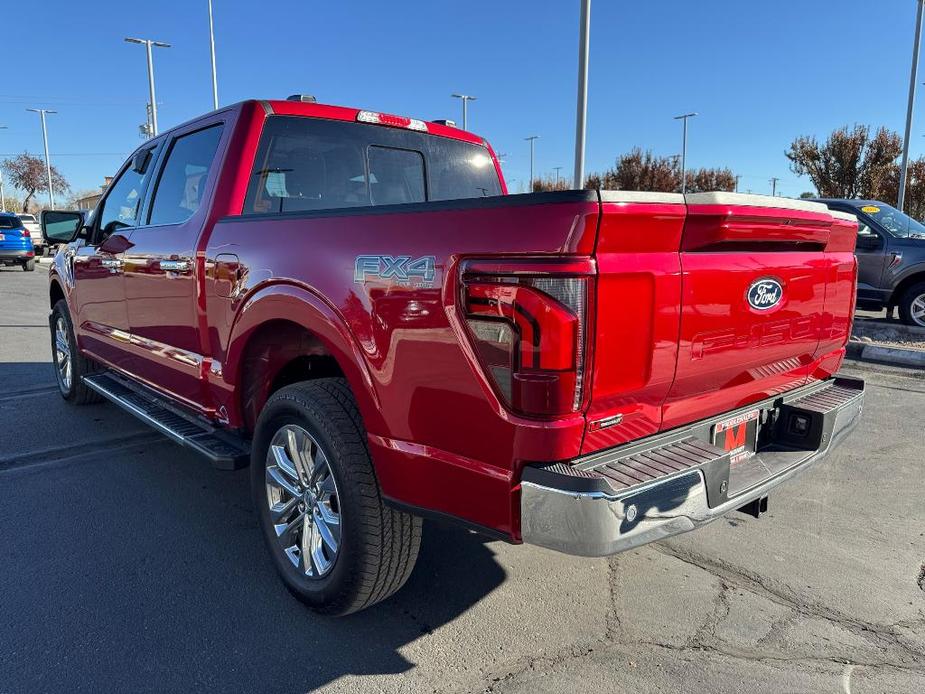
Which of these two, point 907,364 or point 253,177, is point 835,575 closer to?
point 253,177

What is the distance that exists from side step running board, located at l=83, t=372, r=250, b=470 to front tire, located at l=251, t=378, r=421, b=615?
0.68 feet

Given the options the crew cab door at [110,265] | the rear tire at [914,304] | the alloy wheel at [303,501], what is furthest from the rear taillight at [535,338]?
the rear tire at [914,304]

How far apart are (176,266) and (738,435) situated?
283 centimetres

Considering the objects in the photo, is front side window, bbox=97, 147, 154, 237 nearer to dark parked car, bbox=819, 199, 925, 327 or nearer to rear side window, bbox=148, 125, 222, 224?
rear side window, bbox=148, 125, 222, 224

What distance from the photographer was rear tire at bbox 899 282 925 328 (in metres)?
9.23

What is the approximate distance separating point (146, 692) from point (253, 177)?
89.7 inches

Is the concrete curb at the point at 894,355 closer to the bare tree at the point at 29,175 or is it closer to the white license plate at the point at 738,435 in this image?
the white license plate at the point at 738,435

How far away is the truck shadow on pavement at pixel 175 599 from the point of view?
2416 mm

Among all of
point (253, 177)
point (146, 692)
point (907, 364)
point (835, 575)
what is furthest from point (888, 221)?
point (146, 692)

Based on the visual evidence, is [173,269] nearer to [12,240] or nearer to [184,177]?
[184,177]

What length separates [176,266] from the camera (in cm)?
357

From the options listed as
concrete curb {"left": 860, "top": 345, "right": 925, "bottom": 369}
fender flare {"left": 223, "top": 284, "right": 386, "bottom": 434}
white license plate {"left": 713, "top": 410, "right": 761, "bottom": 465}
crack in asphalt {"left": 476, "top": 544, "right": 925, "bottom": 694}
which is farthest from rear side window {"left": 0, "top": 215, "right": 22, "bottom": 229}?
white license plate {"left": 713, "top": 410, "right": 761, "bottom": 465}

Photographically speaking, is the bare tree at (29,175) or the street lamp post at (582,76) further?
the bare tree at (29,175)

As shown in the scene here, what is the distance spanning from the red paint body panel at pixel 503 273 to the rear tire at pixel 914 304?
7439 millimetres
